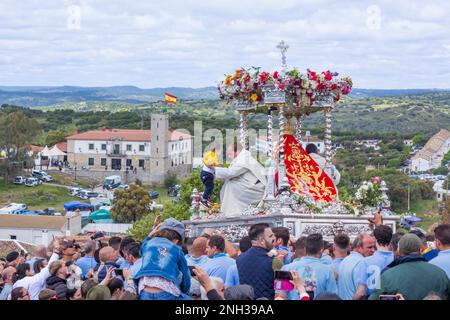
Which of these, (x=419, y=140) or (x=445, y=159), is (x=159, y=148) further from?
(x=419, y=140)

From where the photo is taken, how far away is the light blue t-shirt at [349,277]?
10.5m

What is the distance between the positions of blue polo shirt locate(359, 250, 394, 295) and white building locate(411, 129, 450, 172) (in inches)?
4954

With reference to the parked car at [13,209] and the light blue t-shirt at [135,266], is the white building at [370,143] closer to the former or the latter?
the parked car at [13,209]

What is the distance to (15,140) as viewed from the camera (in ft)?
405

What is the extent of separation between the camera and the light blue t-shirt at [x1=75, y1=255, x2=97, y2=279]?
1342cm

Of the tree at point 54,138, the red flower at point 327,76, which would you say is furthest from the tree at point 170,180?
the red flower at point 327,76

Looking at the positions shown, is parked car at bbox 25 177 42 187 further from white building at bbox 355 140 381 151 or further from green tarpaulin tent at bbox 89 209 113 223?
white building at bbox 355 140 381 151

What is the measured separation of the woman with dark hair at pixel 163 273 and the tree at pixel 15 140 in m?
113

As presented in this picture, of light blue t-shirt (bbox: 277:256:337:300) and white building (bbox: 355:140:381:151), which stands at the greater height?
light blue t-shirt (bbox: 277:256:337:300)

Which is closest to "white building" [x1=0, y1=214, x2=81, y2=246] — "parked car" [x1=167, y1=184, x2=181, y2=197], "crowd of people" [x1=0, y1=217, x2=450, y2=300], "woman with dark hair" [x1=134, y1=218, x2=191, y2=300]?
"parked car" [x1=167, y1=184, x2=181, y2=197]

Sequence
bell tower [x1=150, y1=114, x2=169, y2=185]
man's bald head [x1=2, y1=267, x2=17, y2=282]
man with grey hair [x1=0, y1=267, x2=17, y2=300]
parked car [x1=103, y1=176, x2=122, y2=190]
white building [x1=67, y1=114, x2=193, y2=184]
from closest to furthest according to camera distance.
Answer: man with grey hair [x1=0, y1=267, x2=17, y2=300] → man's bald head [x1=2, y1=267, x2=17, y2=282] → parked car [x1=103, y1=176, x2=122, y2=190] → bell tower [x1=150, y1=114, x2=169, y2=185] → white building [x1=67, y1=114, x2=193, y2=184]

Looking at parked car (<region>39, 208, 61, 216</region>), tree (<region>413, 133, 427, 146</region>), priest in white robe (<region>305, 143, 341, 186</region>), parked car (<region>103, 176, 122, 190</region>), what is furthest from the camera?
tree (<region>413, 133, 427, 146</region>)
